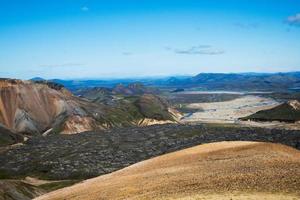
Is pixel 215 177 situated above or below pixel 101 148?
above

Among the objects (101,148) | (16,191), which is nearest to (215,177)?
(16,191)

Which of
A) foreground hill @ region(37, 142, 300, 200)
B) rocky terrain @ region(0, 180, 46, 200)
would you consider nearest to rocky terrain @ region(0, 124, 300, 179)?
rocky terrain @ region(0, 180, 46, 200)

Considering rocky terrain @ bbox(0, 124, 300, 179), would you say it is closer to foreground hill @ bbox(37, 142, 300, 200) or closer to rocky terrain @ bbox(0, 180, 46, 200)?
rocky terrain @ bbox(0, 180, 46, 200)

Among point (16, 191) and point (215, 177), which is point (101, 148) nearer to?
point (16, 191)

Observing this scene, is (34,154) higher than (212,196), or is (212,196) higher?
(212,196)

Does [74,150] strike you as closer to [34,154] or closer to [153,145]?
[34,154]

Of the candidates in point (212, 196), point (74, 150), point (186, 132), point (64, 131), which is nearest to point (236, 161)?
point (212, 196)
